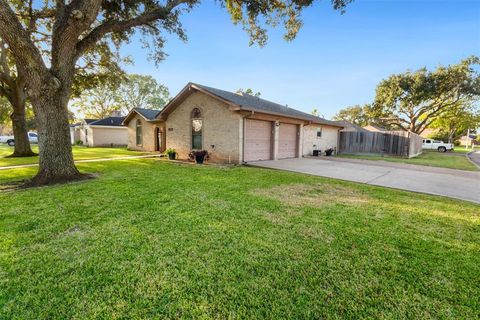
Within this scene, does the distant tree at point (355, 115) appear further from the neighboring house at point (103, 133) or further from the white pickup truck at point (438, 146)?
the neighboring house at point (103, 133)

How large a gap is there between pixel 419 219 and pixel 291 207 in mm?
2299

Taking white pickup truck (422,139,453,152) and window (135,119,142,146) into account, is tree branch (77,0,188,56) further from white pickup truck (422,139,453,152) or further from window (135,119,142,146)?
white pickup truck (422,139,453,152)

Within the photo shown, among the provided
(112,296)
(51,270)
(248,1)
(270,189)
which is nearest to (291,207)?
(270,189)

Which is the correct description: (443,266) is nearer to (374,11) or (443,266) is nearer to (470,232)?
(470,232)

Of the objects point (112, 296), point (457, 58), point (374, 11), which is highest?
point (457, 58)

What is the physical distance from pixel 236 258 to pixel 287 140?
1154 centimetres

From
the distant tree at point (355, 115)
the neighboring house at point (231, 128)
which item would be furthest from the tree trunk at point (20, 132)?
the distant tree at point (355, 115)

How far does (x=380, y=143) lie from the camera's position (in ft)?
63.6

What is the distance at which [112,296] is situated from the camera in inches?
79.7

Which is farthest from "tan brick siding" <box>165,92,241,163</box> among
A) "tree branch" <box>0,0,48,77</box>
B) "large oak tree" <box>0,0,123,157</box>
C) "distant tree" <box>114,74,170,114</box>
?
"distant tree" <box>114,74,170,114</box>

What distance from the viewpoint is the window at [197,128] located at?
A: 1220cm

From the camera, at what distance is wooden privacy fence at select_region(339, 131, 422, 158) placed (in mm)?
18297

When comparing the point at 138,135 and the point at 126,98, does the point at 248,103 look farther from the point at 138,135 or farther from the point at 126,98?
the point at 126,98

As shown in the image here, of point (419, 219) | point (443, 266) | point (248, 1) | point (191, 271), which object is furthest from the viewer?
point (248, 1)
